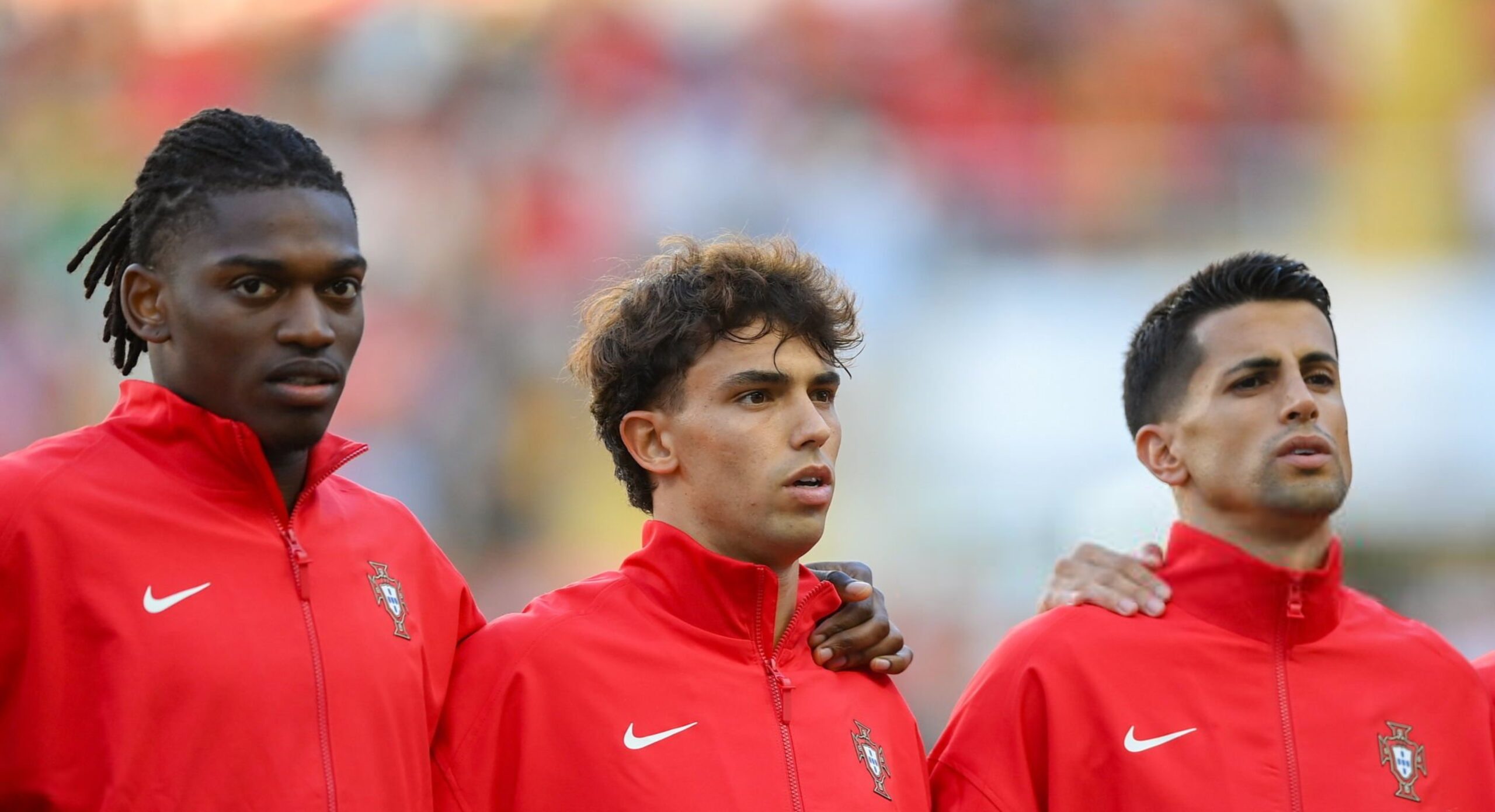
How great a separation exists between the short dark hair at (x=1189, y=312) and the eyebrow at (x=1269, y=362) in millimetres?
100

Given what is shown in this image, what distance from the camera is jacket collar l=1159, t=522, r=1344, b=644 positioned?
11.8 feet

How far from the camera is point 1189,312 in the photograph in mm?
3984

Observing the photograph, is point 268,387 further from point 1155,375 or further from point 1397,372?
point 1397,372

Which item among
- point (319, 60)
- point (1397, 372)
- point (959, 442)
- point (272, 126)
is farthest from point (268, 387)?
point (319, 60)

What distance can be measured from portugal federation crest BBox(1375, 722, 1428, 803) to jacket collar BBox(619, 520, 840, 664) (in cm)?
114

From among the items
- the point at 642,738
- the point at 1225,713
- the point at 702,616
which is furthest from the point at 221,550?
the point at 1225,713

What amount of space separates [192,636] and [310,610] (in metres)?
0.21

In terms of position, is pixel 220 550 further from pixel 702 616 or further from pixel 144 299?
pixel 702 616

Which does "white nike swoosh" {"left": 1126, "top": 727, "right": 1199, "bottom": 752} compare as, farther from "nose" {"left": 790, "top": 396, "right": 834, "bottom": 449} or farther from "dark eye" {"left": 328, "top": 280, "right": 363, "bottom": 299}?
"dark eye" {"left": 328, "top": 280, "right": 363, "bottom": 299}

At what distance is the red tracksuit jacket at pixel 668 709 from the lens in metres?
3.10

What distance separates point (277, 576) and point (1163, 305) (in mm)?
2129

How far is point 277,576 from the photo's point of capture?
2.89 metres

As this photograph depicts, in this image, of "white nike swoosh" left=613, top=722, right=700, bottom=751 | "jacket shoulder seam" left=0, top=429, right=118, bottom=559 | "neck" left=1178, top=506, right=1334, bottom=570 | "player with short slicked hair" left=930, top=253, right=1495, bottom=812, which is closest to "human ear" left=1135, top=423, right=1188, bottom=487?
"player with short slicked hair" left=930, top=253, right=1495, bottom=812

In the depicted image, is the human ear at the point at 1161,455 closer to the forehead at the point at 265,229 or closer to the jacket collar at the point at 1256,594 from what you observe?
the jacket collar at the point at 1256,594
